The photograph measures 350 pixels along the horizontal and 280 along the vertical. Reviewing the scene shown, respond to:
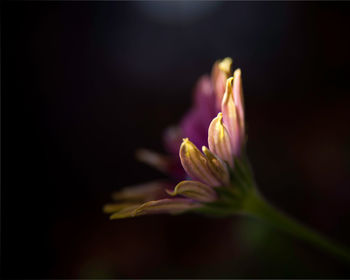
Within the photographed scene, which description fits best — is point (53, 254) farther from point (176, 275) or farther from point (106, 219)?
point (176, 275)

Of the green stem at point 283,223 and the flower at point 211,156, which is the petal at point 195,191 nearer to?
the flower at point 211,156

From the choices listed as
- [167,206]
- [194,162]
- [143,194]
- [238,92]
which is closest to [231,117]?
[238,92]

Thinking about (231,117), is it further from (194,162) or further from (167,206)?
(167,206)

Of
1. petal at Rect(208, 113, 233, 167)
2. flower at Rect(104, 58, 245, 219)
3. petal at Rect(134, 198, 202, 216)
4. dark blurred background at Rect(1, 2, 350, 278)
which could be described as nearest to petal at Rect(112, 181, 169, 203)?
flower at Rect(104, 58, 245, 219)

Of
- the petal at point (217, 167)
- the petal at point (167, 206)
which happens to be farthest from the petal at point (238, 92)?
the petal at point (167, 206)

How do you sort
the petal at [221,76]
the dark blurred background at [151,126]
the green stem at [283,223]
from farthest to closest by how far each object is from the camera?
1. the dark blurred background at [151,126]
2. the green stem at [283,223]
3. the petal at [221,76]

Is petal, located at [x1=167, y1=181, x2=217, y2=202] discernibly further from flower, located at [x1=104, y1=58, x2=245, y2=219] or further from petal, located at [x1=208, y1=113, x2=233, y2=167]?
petal, located at [x1=208, y1=113, x2=233, y2=167]
